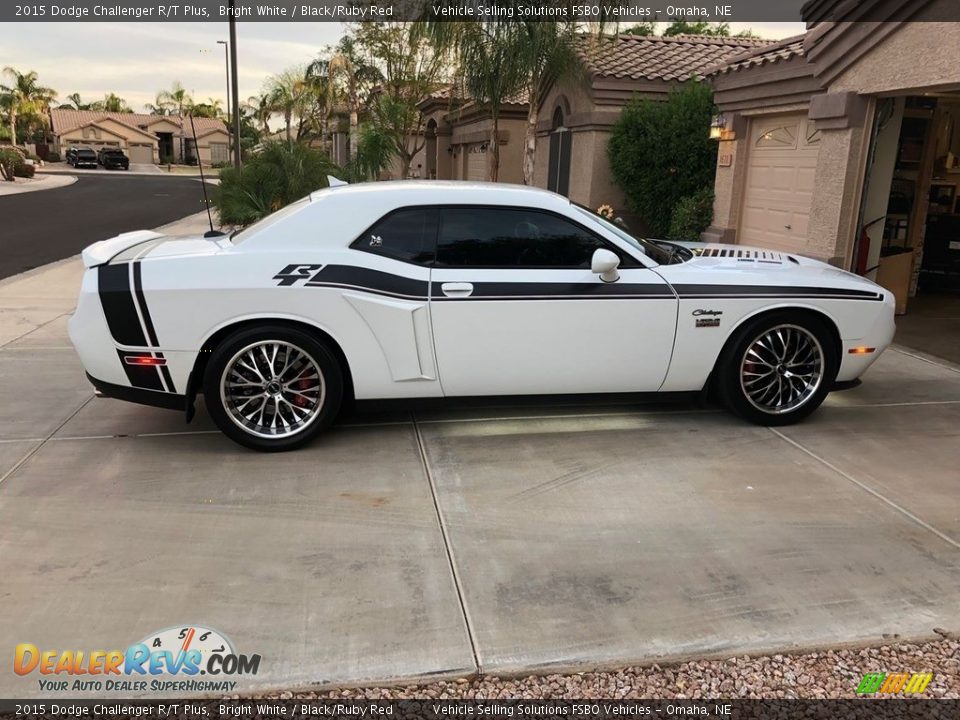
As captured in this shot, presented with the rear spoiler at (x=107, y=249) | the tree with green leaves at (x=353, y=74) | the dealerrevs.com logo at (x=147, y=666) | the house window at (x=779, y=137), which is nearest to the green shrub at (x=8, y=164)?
the tree with green leaves at (x=353, y=74)

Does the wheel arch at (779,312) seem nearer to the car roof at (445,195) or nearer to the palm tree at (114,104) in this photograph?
the car roof at (445,195)

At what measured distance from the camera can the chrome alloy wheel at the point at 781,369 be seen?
5.30 meters

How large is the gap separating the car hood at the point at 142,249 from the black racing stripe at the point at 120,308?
194 mm

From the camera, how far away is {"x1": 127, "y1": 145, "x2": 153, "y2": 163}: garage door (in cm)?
8347

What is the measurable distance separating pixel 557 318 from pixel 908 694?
2.77 metres

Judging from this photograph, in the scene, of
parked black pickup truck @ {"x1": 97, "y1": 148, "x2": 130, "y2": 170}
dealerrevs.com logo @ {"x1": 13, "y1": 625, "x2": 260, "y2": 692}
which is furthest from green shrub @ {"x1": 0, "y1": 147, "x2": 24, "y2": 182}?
dealerrevs.com logo @ {"x1": 13, "y1": 625, "x2": 260, "y2": 692}

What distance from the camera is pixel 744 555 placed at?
373cm

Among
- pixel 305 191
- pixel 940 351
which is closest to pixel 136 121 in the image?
pixel 305 191

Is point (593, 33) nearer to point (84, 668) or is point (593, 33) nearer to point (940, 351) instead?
point (940, 351)

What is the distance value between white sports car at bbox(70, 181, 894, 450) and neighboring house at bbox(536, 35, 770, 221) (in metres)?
9.81

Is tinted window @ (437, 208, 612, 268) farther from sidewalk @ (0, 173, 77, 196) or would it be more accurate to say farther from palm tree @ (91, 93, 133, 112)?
palm tree @ (91, 93, 133, 112)

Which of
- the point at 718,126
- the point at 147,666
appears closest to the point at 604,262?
the point at 147,666

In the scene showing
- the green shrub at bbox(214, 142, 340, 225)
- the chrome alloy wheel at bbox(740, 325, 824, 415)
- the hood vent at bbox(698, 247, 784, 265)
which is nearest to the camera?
the chrome alloy wheel at bbox(740, 325, 824, 415)

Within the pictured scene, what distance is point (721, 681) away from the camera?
2.91 meters
